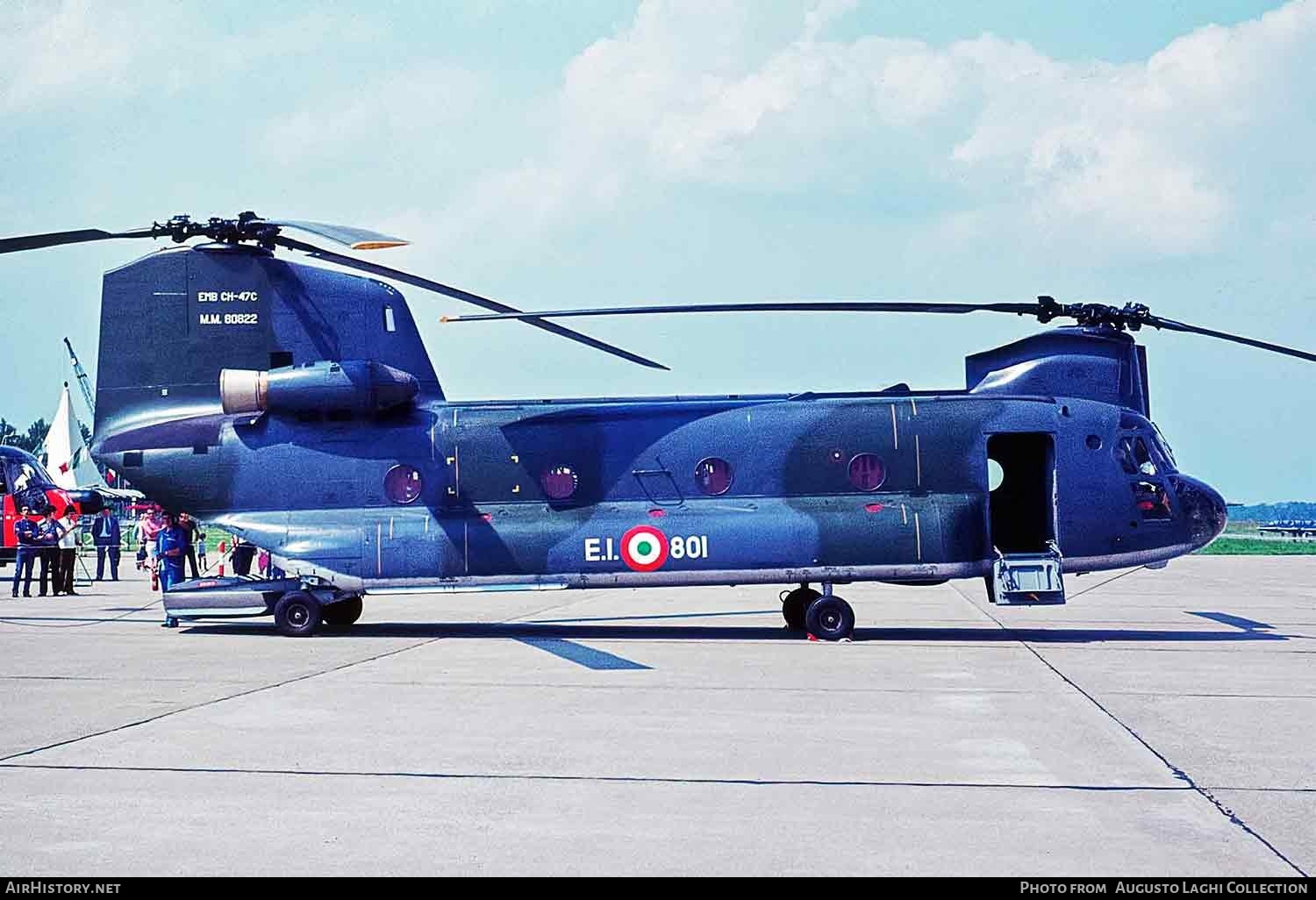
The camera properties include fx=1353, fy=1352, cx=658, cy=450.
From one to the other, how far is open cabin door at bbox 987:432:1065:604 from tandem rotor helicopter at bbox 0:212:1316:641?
0.15 ft

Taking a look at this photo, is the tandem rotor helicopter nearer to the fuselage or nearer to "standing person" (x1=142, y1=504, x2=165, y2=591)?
the fuselage

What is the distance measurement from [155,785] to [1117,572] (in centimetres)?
3228

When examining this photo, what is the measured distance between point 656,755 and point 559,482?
338 inches

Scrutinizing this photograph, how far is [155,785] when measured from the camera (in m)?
7.19

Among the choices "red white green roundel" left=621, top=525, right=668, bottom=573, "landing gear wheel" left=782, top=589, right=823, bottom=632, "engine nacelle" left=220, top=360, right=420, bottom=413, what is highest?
"engine nacelle" left=220, top=360, right=420, bottom=413

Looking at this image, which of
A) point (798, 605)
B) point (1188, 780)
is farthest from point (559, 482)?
point (1188, 780)

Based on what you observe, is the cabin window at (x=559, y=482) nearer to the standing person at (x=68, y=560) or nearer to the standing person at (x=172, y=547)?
the standing person at (x=172, y=547)

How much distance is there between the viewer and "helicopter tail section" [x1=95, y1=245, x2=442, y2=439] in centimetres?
1694

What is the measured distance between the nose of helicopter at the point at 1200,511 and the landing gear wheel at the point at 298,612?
10.7 m

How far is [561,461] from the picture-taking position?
54.5 feet

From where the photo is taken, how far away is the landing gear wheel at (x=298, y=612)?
16375 millimetres

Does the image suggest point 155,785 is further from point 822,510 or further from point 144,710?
point 822,510

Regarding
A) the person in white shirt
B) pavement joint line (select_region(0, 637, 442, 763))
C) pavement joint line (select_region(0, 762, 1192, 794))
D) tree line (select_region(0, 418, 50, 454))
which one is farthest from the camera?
tree line (select_region(0, 418, 50, 454))

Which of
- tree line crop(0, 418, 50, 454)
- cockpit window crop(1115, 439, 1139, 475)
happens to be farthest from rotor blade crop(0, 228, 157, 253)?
tree line crop(0, 418, 50, 454)
